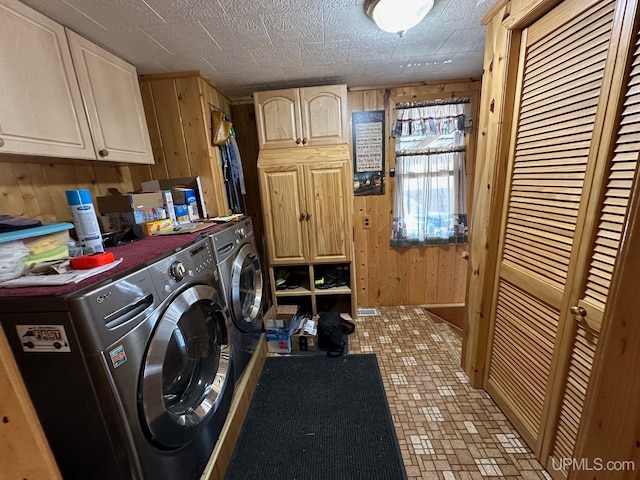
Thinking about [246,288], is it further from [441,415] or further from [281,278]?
[441,415]

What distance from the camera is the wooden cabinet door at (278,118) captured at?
6.96 ft

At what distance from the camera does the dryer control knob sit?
3.12 ft

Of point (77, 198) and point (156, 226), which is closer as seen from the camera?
point (77, 198)

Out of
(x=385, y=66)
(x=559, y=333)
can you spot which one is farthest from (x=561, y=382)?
(x=385, y=66)

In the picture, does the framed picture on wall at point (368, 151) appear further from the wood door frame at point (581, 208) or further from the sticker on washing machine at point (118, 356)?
the sticker on washing machine at point (118, 356)

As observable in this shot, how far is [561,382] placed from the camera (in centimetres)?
104

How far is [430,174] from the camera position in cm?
245

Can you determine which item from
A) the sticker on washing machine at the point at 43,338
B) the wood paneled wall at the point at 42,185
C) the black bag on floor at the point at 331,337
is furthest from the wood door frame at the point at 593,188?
the wood paneled wall at the point at 42,185

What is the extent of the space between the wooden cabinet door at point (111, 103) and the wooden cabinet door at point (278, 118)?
866 millimetres

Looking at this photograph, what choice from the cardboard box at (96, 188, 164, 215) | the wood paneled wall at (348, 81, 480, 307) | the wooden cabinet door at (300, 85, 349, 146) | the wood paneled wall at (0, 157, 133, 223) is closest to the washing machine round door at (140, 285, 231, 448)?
the cardboard box at (96, 188, 164, 215)

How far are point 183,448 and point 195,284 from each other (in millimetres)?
610

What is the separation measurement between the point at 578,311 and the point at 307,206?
1.76 metres

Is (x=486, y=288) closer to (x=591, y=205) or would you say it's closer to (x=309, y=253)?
(x=591, y=205)

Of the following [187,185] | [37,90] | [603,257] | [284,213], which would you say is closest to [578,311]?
[603,257]
